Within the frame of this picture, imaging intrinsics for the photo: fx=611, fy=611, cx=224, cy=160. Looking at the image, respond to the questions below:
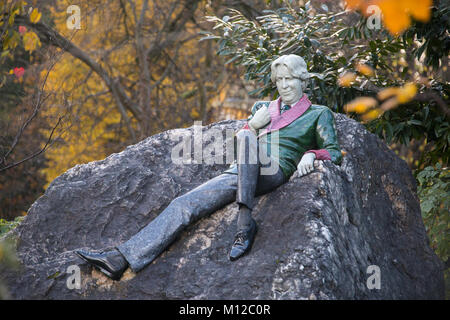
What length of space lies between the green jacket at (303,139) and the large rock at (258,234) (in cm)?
19

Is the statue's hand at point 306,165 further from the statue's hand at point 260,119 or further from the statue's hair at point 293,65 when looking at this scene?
the statue's hair at point 293,65

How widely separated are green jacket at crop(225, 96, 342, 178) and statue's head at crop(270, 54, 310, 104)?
0.56 feet

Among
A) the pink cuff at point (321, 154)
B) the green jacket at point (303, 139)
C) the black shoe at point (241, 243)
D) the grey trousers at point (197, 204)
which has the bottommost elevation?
the black shoe at point (241, 243)

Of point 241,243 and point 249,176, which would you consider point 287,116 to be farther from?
point 241,243

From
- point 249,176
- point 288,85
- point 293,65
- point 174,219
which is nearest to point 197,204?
point 174,219

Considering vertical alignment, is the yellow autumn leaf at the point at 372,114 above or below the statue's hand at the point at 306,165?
above

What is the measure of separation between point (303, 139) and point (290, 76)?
514mm

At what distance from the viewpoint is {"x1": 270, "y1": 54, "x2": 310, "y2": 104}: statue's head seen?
15.8 feet

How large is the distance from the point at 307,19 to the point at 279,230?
13.3ft

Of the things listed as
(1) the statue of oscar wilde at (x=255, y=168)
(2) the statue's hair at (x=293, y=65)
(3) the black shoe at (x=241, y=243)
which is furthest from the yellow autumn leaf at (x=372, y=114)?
(3) the black shoe at (x=241, y=243)

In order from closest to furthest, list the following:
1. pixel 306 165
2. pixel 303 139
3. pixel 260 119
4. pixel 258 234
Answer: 1. pixel 258 234
2. pixel 306 165
3. pixel 303 139
4. pixel 260 119

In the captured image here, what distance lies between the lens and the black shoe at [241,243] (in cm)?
418

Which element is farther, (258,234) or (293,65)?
(293,65)

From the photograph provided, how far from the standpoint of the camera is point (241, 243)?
4207 mm
